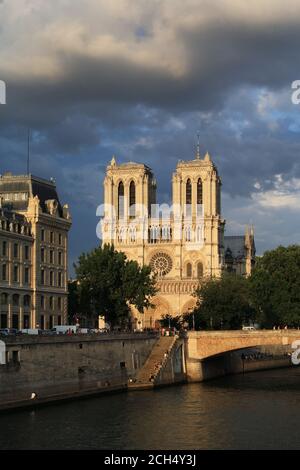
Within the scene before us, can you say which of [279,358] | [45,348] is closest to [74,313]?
[279,358]

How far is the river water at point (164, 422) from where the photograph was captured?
5472cm

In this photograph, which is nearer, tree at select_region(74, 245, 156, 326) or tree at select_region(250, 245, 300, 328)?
tree at select_region(74, 245, 156, 326)

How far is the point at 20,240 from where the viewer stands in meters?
99.6

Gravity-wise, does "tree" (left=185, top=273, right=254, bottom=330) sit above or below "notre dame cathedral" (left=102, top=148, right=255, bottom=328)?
below

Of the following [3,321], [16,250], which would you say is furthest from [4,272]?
[3,321]

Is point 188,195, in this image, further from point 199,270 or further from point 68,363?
point 68,363

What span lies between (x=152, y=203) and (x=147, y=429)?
412 feet

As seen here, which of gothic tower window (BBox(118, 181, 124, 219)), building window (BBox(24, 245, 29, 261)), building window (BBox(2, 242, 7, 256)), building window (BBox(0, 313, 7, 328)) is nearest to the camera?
building window (BBox(2, 242, 7, 256))

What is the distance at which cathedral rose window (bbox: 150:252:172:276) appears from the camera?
17675 centimetres

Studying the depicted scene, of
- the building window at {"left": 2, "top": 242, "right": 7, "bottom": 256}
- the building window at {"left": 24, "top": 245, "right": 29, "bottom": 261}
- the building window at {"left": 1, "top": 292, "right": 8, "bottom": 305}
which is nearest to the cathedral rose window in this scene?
the building window at {"left": 24, "top": 245, "right": 29, "bottom": 261}

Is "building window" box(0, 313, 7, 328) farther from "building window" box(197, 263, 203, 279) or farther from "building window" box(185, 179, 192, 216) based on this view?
"building window" box(185, 179, 192, 216)

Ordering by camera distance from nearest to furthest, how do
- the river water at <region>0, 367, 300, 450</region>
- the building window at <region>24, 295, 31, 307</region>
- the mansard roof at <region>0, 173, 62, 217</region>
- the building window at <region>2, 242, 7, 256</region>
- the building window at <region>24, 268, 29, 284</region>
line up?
the river water at <region>0, 367, 300, 450</region> < the building window at <region>2, 242, 7, 256</region> < the building window at <region>24, 268, 29, 284</region> < the building window at <region>24, 295, 31, 307</region> < the mansard roof at <region>0, 173, 62, 217</region>

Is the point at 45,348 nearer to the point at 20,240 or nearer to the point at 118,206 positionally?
the point at 20,240

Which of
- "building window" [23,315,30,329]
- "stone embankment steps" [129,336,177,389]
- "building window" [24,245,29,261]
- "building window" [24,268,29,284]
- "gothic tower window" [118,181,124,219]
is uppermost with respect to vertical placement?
"gothic tower window" [118,181,124,219]
